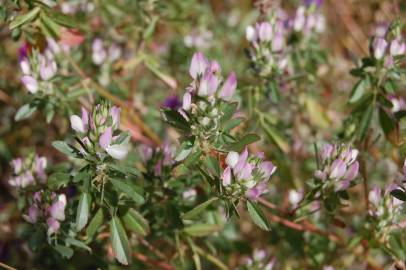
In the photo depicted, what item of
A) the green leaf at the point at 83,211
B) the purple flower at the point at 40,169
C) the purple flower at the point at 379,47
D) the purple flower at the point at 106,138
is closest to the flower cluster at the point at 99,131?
the purple flower at the point at 106,138

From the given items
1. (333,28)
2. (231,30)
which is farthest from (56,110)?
(333,28)

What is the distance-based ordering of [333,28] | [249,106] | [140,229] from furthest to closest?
[333,28] < [249,106] < [140,229]

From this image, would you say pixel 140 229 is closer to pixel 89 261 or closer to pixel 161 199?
pixel 161 199

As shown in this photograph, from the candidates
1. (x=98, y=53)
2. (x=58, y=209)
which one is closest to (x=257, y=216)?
(x=58, y=209)

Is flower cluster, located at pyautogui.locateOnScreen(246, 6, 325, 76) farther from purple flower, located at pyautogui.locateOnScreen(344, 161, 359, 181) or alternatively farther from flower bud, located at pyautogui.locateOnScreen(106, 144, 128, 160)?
flower bud, located at pyautogui.locateOnScreen(106, 144, 128, 160)

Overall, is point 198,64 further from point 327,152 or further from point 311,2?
point 311,2

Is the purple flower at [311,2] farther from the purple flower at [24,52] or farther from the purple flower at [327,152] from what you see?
the purple flower at [24,52]

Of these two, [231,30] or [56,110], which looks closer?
[56,110]
